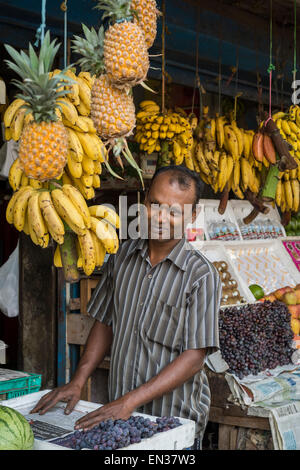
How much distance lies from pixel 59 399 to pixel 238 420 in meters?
1.46

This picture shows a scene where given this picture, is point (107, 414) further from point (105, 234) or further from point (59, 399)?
point (105, 234)

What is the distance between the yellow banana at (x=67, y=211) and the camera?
2178 mm

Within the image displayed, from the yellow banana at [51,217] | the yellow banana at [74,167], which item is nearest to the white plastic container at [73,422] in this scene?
the yellow banana at [51,217]

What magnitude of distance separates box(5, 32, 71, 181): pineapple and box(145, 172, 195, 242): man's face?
60cm

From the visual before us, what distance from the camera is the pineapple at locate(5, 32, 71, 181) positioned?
6.28 feet

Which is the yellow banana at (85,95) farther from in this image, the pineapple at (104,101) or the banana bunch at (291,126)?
the banana bunch at (291,126)

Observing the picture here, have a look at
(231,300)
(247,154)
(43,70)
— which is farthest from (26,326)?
(43,70)

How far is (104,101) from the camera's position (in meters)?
2.13

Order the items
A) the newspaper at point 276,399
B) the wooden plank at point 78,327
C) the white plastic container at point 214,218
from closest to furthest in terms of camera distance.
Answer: the newspaper at point 276,399
the wooden plank at point 78,327
the white plastic container at point 214,218

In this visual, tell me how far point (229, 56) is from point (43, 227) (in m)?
3.40

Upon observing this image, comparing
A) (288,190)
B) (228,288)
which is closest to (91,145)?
(228,288)

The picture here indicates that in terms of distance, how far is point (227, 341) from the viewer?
139 inches

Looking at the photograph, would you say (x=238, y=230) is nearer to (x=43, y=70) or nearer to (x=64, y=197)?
(x=64, y=197)

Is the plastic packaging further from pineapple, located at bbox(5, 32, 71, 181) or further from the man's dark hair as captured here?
pineapple, located at bbox(5, 32, 71, 181)
